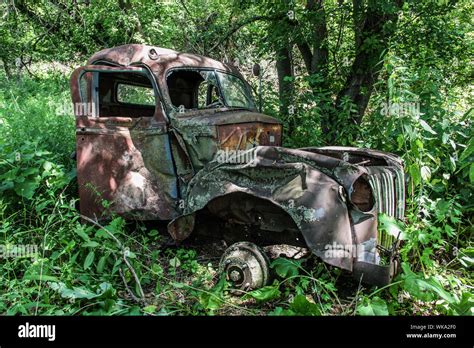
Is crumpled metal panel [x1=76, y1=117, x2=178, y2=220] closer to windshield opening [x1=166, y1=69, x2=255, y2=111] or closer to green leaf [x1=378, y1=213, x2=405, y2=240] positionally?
windshield opening [x1=166, y1=69, x2=255, y2=111]

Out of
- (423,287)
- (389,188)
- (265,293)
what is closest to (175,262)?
(265,293)

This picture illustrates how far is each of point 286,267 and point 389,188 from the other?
116 cm

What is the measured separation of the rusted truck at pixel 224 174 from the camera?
3.19 meters

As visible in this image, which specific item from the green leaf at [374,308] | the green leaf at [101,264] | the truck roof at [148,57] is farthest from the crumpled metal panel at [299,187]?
the truck roof at [148,57]

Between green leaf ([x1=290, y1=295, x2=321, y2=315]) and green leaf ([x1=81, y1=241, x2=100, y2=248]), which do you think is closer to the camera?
green leaf ([x1=290, y1=295, x2=321, y2=315])

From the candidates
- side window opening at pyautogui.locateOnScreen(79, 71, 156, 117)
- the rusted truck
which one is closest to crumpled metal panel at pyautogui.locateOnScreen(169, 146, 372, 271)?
the rusted truck

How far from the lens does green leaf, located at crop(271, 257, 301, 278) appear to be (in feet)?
11.1

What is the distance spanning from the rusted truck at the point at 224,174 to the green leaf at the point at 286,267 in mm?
118

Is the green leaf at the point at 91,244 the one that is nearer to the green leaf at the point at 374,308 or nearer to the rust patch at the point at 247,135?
the rust patch at the point at 247,135

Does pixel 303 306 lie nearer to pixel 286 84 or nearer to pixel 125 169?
pixel 125 169

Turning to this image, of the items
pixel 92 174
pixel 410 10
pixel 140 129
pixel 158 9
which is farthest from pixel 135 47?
pixel 158 9

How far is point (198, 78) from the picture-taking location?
220 inches

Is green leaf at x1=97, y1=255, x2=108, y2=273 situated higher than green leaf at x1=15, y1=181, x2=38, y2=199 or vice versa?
green leaf at x1=15, y1=181, x2=38, y2=199
